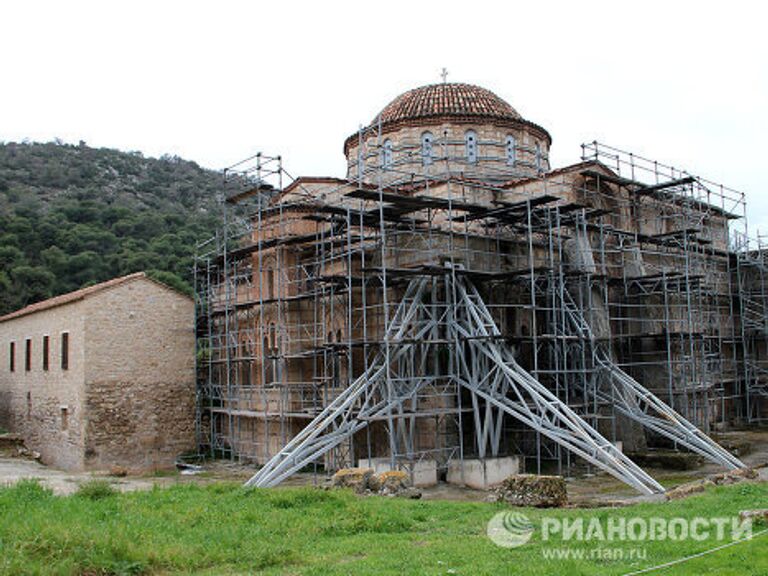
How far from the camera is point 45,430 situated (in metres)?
23.2

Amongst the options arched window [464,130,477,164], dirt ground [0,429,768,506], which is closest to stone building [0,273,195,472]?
dirt ground [0,429,768,506]

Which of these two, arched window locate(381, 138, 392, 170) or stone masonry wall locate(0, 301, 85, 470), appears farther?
arched window locate(381, 138, 392, 170)

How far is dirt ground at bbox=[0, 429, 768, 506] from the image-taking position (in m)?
15.0

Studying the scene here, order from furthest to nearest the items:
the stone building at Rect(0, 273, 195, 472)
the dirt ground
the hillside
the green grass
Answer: the hillside, the stone building at Rect(0, 273, 195, 472), the dirt ground, the green grass

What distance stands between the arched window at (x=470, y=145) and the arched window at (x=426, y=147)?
1169 millimetres

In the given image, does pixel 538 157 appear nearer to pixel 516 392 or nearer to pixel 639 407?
pixel 639 407

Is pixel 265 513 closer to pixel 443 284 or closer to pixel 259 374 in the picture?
pixel 443 284

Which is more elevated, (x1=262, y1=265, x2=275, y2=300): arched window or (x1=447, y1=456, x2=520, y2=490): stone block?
(x1=262, y1=265, x2=275, y2=300): arched window

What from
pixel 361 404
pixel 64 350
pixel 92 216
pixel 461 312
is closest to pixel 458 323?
pixel 461 312

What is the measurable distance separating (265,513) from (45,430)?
15.3 m

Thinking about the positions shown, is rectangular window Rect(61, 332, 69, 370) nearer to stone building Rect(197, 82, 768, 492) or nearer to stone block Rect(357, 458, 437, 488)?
stone building Rect(197, 82, 768, 492)

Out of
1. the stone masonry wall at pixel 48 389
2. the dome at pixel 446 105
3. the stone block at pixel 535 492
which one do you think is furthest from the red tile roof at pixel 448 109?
the stone block at pixel 535 492

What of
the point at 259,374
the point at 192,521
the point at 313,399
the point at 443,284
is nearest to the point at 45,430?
the point at 259,374

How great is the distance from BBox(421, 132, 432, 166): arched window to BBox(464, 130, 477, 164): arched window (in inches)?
46.0
